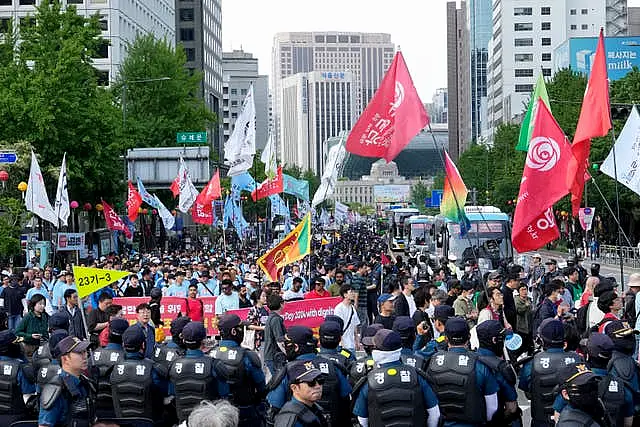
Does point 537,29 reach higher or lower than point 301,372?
higher

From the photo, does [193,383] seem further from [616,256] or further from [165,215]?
[616,256]

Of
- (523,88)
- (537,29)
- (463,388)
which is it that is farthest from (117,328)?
(537,29)

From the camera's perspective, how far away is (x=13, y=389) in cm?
944

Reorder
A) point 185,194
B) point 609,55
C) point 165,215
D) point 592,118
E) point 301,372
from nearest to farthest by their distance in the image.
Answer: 1. point 301,372
2. point 592,118
3. point 185,194
4. point 165,215
5. point 609,55

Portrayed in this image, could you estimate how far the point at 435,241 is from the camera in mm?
49812

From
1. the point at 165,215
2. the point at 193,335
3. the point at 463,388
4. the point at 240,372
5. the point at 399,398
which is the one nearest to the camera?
the point at 399,398

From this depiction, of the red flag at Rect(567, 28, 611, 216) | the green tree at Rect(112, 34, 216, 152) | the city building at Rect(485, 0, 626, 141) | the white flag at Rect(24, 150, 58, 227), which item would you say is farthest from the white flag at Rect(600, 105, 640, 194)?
the city building at Rect(485, 0, 626, 141)

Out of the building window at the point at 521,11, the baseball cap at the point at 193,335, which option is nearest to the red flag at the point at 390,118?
the baseball cap at the point at 193,335

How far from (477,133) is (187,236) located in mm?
132869

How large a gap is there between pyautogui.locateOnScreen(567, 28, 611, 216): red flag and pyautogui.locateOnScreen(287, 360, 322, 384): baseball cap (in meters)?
8.96

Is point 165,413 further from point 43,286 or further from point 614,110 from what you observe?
point 614,110

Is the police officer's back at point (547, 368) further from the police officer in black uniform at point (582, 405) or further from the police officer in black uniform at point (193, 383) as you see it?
the police officer in black uniform at point (193, 383)

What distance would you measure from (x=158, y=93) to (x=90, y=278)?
51.2 meters

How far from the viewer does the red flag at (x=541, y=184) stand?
1557 cm
